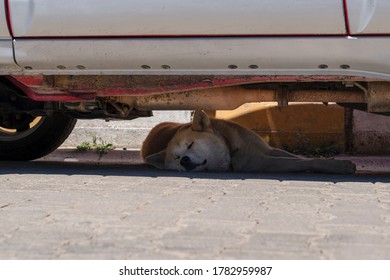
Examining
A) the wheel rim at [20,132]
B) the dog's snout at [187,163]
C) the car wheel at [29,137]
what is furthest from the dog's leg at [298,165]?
the wheel rim at [20,132]

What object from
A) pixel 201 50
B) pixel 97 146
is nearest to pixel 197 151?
pixel 201 50

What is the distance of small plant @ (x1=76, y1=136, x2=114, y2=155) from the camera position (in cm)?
843

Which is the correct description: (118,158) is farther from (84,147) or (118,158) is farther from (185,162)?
(185,162)

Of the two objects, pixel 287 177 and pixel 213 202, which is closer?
pixel 213 202

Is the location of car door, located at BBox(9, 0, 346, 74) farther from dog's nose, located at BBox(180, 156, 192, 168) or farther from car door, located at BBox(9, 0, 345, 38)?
dog's nose, located at BBox(180, 156, 192, 168)

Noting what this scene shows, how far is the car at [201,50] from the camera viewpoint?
4539 mm

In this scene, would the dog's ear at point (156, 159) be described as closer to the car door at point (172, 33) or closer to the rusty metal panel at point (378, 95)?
the car door at point (172, 33)

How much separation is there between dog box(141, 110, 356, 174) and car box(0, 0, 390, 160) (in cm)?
76

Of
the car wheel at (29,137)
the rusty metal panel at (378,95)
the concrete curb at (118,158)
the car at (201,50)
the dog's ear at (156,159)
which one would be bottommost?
the concrete curb at (118,158)

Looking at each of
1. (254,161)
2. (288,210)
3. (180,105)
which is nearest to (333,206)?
(288,210)

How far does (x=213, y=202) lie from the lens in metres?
4.01

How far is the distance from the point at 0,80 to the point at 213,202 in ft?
6.64

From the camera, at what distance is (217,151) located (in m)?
6.12
